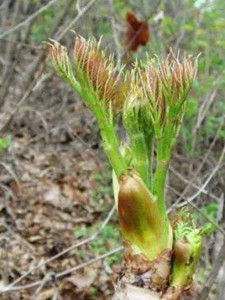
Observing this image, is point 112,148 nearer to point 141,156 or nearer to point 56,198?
point 141,156

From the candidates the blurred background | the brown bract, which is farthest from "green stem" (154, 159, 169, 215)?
the blurred background

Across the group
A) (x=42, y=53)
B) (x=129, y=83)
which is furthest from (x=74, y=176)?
(x=129, y=83)

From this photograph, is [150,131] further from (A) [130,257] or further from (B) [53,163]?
(B) [53,163]

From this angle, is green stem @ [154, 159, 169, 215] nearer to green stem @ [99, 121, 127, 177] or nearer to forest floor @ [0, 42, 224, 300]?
green stem @ [99, 121, 127, 177]

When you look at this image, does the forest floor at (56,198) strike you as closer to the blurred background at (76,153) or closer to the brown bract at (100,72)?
the blurred background at (76,153)

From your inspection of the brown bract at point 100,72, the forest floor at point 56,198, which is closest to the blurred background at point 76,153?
the forest floor at point 56,198

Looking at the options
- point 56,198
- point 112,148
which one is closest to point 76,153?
point 56,198
